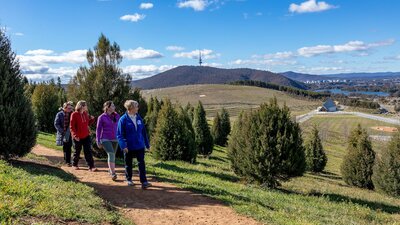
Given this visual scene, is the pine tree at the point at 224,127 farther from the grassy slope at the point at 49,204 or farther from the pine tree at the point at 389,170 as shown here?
the grassy slope at the point at 49,204

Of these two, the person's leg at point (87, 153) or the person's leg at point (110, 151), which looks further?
the person's leg at point (87, 153)

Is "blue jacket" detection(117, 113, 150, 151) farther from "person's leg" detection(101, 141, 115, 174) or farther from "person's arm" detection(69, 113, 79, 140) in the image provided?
"person's arm" detection(69, 113, 79, 140)

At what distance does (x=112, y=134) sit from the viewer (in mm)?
10422

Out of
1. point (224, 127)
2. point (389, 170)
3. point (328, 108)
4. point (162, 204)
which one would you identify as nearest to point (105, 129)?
point (162, 204)

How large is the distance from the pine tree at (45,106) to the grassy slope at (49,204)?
25.0m

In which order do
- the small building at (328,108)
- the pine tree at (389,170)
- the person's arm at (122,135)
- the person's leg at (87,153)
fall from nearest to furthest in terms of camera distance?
the person's arm at (122,135) → the person's leg at (87,153) → the pine tree at (389,170) → the small building at (328,108)

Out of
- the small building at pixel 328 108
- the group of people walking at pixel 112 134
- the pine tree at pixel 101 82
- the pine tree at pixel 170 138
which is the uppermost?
the pine tree at pixel 101 82

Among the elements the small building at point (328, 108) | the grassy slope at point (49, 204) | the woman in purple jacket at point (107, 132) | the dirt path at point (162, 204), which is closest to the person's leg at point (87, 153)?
the dirt path at point (162, 204)

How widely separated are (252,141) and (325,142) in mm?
66709

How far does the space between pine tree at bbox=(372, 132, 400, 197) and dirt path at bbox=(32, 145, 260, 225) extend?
50.5ft

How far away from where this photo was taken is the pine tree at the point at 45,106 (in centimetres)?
3122

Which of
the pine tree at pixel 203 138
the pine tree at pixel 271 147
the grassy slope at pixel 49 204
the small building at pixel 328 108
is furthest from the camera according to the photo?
the small building at pixel 328 108

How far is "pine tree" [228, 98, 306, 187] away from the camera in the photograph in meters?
14.3

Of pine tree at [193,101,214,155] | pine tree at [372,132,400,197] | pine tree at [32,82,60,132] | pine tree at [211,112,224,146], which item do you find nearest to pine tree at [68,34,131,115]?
pine tree at [372,132,400,197]
